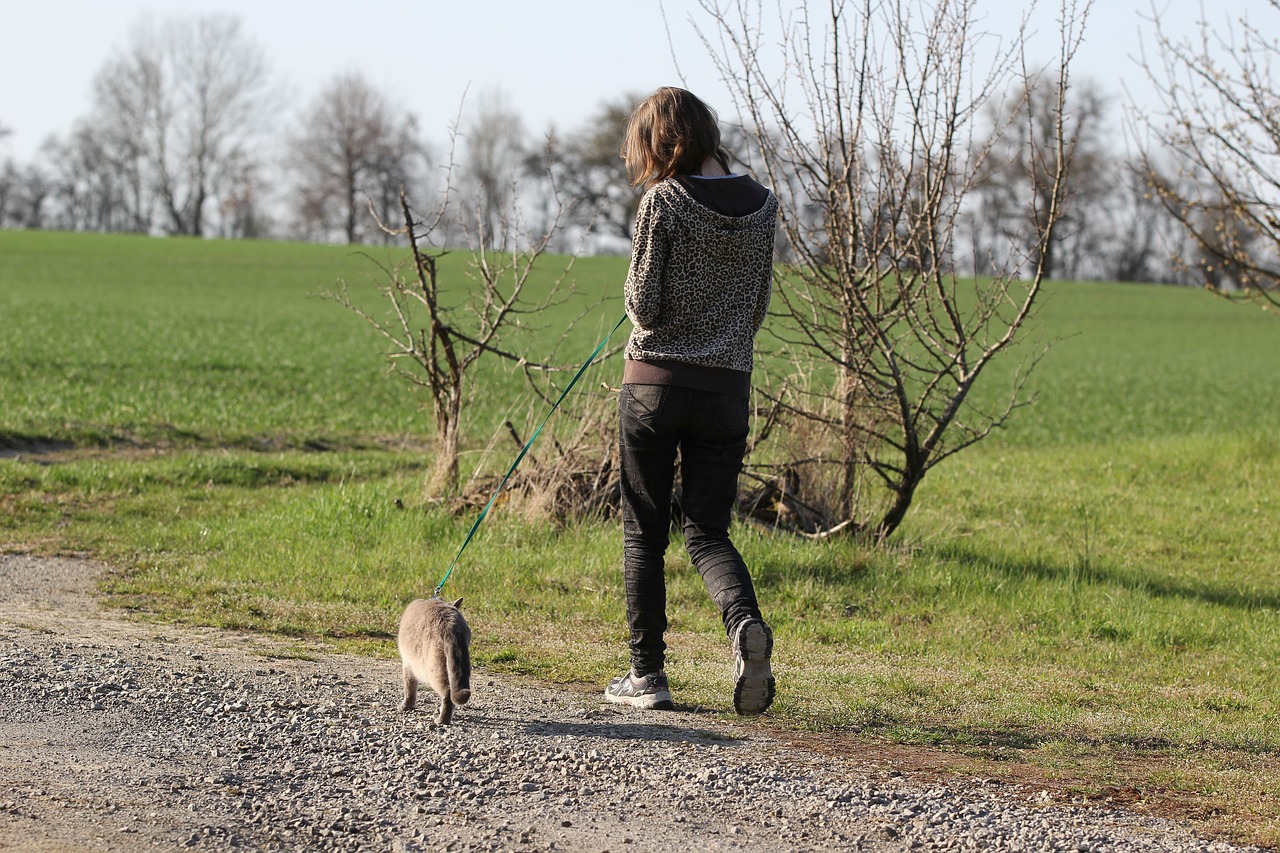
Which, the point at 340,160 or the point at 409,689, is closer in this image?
the point at 409,689

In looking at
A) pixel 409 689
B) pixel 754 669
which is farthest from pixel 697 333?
pixel 409 689

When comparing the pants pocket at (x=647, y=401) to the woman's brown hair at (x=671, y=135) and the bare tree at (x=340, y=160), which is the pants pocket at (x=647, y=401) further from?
the bare tree at (x=340, y=160)

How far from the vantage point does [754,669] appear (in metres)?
4.66

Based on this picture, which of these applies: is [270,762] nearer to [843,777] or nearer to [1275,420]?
[843,777]

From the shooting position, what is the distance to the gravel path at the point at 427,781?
367cm

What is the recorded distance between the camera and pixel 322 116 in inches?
2918

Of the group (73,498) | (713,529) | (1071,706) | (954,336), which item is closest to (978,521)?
(954,336)

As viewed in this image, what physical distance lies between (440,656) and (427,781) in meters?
0.66

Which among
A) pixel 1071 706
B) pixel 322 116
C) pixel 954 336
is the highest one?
pixel 322 116

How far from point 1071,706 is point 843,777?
1.92 metres

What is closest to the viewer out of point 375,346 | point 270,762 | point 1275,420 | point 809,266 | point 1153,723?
point 270,762

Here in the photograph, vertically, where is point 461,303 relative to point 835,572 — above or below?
above

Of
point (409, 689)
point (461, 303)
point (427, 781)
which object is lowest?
point (427, 781)

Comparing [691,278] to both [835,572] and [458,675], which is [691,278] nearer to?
[458,675]
